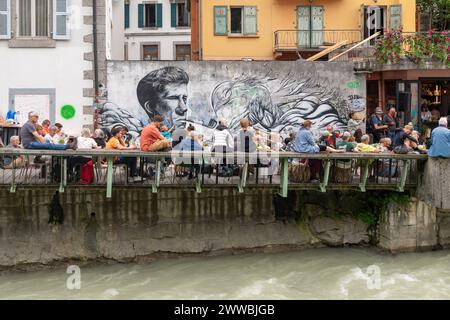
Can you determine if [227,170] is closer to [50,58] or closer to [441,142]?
[441,142]

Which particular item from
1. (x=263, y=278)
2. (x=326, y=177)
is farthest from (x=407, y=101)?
(x=263, y=278)

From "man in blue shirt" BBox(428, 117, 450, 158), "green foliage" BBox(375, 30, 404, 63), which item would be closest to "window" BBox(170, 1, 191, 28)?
"green foliage" BBox(375, 30, 404, 63)

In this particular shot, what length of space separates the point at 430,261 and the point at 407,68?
25.0 feet

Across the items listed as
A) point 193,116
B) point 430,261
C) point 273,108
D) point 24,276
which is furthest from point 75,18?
point 430,261

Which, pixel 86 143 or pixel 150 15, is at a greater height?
pixel 150 15

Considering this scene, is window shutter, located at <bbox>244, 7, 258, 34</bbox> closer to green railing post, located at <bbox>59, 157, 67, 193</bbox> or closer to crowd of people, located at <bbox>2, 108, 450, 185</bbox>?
crowd of people, located at <bbox>2, 108, 450, 185</bbox>

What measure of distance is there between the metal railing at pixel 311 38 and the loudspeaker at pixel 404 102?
6.48m

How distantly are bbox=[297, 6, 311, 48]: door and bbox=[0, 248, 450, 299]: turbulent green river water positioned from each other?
1307 cm

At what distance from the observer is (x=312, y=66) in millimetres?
Answer: 22391

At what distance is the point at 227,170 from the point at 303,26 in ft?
46.7

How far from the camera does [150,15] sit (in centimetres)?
4309
